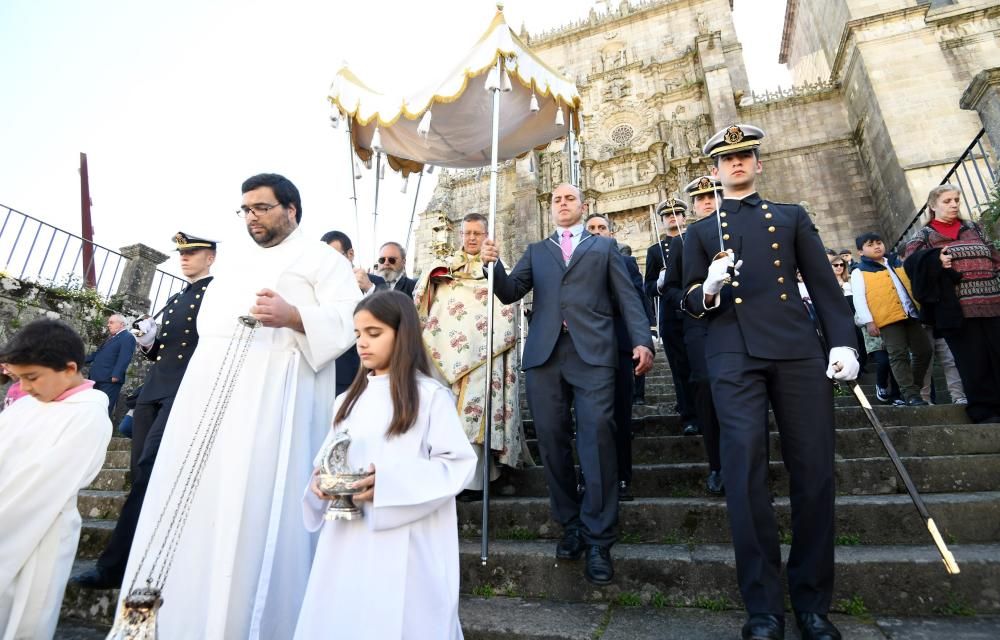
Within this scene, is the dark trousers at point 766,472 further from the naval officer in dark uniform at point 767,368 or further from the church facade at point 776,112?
the church facade at point 776,112

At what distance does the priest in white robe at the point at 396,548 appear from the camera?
1.53 metres

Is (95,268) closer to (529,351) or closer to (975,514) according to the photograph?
(529,351)

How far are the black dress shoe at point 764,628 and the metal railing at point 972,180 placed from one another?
6544mm

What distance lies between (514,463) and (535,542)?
0.73 meters

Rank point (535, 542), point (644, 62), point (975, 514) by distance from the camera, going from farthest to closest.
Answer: point (644, 62) → point (535, 542) → point (975, 514)

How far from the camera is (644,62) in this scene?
2148cm

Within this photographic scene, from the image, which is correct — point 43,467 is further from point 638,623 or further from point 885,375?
point 885,375

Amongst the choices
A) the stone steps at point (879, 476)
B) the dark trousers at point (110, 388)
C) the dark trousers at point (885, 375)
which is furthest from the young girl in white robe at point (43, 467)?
the dark trousers at point (885, 375)

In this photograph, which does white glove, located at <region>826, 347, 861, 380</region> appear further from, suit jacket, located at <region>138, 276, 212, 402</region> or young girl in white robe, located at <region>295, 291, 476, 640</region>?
suit jacket, located at <region>138, 276, 212, 402</region>

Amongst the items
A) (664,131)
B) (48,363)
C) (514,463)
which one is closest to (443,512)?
(514,463)

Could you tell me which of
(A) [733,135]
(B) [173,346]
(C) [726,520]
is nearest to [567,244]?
(A) [733,135]

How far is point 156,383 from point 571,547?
3.17m

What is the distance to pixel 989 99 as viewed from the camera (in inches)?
215

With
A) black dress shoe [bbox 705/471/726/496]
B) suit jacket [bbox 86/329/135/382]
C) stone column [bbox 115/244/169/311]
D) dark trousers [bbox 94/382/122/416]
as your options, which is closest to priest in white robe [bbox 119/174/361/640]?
black dress shoe [bbox 705/471/726/496]
